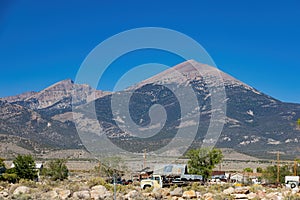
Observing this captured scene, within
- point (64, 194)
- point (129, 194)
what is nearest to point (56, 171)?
point (64, 194)

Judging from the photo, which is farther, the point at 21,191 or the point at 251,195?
the point at 21,191

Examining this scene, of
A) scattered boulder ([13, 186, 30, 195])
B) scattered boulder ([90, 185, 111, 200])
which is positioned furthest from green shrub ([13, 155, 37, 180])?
scattered boulder ([90, 185, 111, 200])

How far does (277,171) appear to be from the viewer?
55719 millimetres

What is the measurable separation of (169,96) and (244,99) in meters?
39.0

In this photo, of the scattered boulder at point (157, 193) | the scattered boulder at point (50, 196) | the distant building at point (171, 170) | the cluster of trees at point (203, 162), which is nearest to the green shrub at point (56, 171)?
the distant building at point (171, 170)

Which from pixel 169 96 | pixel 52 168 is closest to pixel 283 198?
pixel 52 168

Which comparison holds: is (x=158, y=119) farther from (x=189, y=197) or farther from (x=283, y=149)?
(x=189, y=197)

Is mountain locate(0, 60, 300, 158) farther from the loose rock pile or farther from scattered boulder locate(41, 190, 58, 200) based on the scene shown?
scattered boulder locate(41, 190, 58, 200)

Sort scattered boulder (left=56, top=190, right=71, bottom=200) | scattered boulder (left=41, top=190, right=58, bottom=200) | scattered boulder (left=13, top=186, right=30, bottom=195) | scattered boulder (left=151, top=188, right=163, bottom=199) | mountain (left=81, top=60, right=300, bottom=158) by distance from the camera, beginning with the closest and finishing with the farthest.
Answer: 1. scattered boulder (left=41, top=190, right=58, bottom=200)
2. scattered boulder (left=56, top=190, right=71, bottom=200)
3. scattered boulder (left=151, top=188, right=163, bottom=199)
4. scattered boulder (left=13, top=186, right=30, bottom=195)
5. mountain (left=81, top=60, right=300, bottom=158)

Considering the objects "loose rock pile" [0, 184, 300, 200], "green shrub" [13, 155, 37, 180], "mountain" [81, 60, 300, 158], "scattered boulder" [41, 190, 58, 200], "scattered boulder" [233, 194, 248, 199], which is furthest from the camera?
"mountain" [81, 60, 300, 158]

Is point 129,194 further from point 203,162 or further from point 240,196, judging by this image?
point 203,162

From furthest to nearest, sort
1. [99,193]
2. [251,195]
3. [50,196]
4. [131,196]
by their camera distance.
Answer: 1. [99,193]
2. [251,195]
3. [131,196]
4. [50,196]

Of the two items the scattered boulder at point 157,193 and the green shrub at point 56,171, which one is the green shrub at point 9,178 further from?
the scattered boulder at point 157,193

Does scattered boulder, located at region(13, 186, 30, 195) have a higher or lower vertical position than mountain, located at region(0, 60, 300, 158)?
lower
